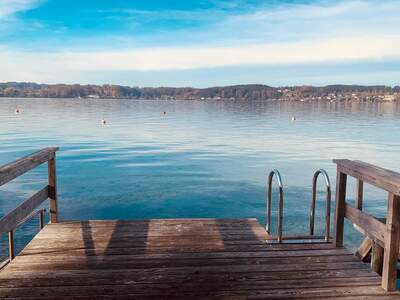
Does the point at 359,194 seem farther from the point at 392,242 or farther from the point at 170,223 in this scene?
the point at 170,223

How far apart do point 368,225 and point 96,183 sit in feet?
48.6

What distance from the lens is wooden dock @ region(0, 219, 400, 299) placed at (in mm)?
4062

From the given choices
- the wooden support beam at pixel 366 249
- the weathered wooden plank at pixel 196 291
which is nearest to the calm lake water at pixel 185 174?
the wooden support beam at pixel 366 249

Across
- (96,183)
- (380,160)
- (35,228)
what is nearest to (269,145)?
(380,160)

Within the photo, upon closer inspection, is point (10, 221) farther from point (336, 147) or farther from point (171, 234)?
point (336, 147)

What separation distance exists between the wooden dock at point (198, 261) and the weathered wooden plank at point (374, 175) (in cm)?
1

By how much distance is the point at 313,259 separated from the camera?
16.2 feet

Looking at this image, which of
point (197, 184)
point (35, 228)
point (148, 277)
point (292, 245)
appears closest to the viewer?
point (148, 277)

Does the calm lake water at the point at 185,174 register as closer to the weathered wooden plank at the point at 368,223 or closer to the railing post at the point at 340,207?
the railing post at the point at 340,207

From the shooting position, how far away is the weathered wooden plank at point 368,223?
14.0ft

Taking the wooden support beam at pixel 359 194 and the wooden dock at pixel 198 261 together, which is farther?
the wooden support beam at pixel 359 194

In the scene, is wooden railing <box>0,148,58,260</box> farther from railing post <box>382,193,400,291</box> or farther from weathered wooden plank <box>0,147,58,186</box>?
railing post <box>382,193,400,291</box>

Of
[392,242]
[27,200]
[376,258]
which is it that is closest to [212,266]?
[392,242]

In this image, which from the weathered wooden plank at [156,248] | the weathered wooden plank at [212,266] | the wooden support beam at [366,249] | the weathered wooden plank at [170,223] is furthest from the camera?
the wooden support beam at [366,249]
